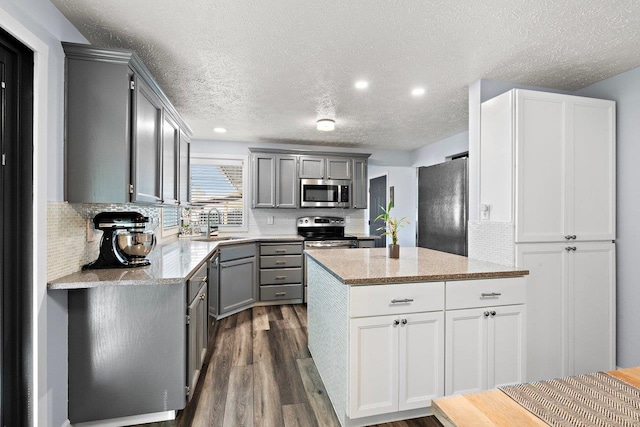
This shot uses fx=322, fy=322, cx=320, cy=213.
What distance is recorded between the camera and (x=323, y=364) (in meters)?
2.26

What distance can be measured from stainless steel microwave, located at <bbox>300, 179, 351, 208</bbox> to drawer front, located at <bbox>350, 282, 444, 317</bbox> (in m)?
2.99

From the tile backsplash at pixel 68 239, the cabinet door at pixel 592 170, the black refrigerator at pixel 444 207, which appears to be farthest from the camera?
the black refrigerator at pixel 444 207

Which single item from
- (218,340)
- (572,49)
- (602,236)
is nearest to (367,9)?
(572,49)

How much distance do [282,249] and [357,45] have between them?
2.85m

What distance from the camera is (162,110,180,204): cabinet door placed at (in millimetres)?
2463

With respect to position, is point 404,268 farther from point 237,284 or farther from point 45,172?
point 237,284

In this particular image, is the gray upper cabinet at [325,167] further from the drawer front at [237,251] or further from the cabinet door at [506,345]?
the cabinet door at [506,345]

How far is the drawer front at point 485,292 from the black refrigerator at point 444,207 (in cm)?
99

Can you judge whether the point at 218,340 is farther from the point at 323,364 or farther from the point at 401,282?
the point at 401,282

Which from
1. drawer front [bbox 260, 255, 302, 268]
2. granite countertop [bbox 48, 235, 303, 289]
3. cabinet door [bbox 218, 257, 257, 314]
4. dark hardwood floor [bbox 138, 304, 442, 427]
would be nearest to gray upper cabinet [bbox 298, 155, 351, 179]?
drawer front [bbox 260, 255, 302, 268]

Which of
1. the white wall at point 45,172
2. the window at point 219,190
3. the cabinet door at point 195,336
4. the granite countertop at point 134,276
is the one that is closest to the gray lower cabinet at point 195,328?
the cabinet door at point 195,336

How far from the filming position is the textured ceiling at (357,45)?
1.66 m

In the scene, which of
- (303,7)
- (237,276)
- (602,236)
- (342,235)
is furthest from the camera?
(342,235)

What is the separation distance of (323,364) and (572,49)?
2.63m
